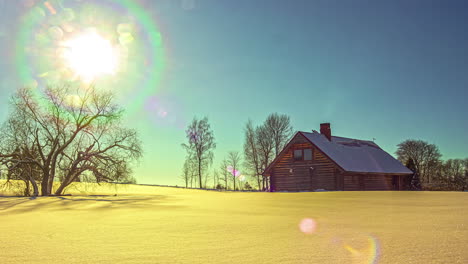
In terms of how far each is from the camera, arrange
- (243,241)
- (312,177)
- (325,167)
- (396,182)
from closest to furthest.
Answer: (243,241)
(325,167)
(312,177)
(396,182)

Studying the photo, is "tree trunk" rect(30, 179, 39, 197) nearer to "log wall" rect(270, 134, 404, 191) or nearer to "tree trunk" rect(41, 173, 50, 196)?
"tree trunk" rect(41, 173, 50, 196)

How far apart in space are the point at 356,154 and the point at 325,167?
7053mm

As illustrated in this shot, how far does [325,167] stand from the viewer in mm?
36594

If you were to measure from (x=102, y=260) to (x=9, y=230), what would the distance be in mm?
4657

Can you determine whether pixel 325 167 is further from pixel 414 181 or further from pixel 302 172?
pixel 414 181

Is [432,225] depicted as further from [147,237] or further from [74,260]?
[74,260]

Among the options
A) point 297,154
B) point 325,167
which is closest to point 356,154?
point 325,167

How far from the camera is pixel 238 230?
7840mm

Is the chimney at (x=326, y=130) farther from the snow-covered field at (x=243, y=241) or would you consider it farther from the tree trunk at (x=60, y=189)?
the snow-covered field at (x=243, y=241)

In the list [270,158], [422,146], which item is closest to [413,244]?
[270,158]

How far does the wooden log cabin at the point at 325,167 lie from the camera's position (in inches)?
1425

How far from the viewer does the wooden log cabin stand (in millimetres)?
36188

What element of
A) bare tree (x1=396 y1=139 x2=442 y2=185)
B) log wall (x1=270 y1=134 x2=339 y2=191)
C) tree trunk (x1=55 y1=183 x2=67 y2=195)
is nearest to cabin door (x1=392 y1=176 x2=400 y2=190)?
log wall (x1=270 y1=134 x2=339 y2=191)

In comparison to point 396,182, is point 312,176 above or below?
above
